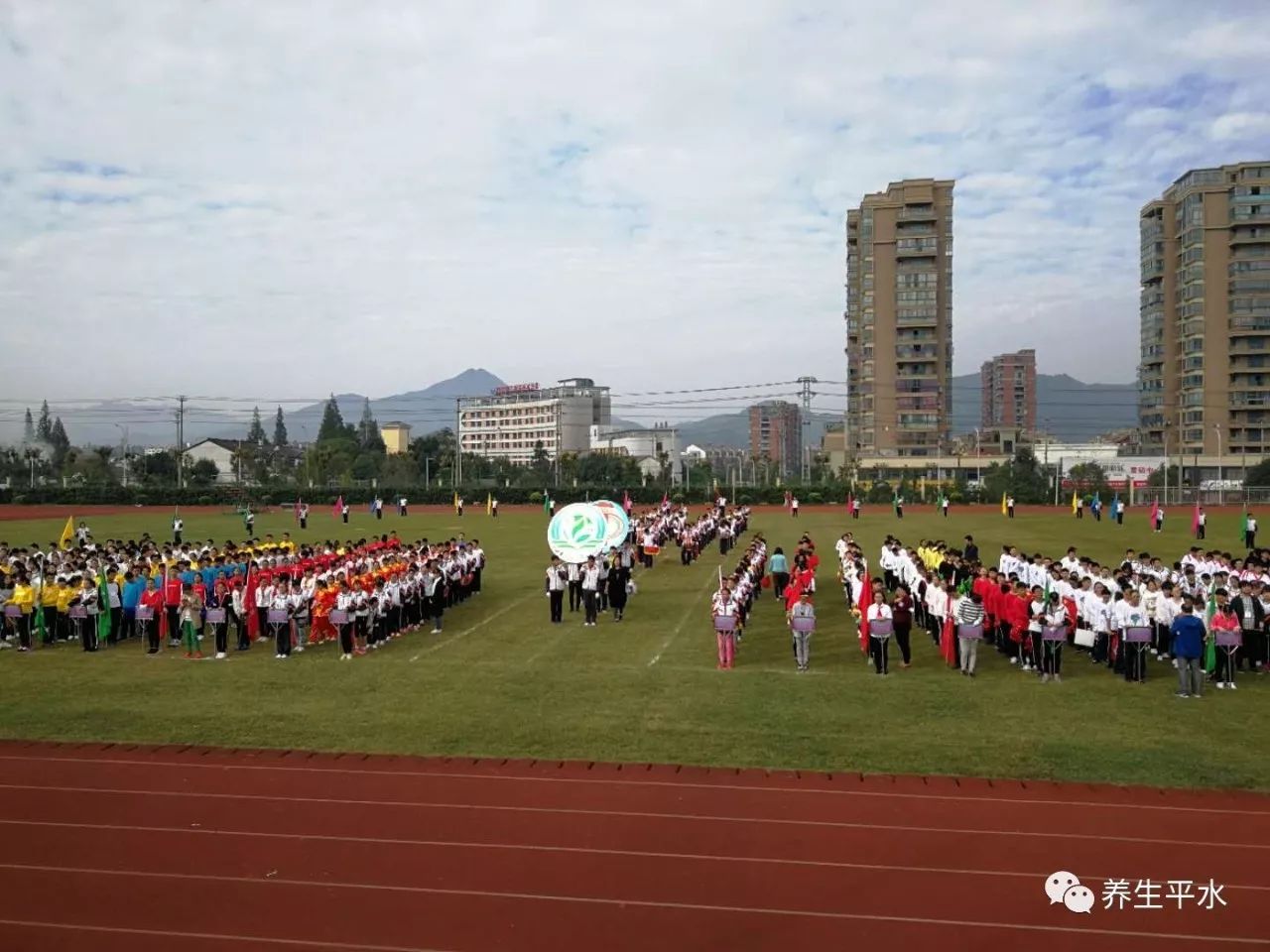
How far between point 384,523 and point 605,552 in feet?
98.2

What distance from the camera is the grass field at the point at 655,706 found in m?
11.1

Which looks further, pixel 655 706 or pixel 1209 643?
pixel 1209 643

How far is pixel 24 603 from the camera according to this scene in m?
17.9

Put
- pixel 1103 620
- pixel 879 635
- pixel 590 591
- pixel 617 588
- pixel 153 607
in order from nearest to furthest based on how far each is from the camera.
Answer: pixel 879 635
pixel 1103 620
pixel 153 607
pixel 590 591
pixel 617 588

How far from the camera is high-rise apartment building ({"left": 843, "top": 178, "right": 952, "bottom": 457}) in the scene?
281 ft

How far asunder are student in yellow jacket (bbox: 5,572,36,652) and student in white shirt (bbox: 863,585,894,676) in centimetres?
1485

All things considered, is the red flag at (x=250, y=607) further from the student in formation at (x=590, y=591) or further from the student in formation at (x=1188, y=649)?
the student in formation at (x=1188, y=649)

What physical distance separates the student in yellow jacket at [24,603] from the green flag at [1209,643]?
1960 centimetres

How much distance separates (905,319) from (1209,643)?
7670cm

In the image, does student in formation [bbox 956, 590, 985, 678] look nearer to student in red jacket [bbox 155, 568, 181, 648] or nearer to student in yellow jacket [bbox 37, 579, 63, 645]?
student in red jacket [bbox 155, 568, 181, 648]

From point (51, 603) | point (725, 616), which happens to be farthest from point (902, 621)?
point (51, 603)

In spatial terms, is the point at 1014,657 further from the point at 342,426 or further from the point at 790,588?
the point at 342,426

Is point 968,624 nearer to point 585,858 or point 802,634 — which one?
point 802,634

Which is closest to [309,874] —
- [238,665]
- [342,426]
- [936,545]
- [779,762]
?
[779,762]
